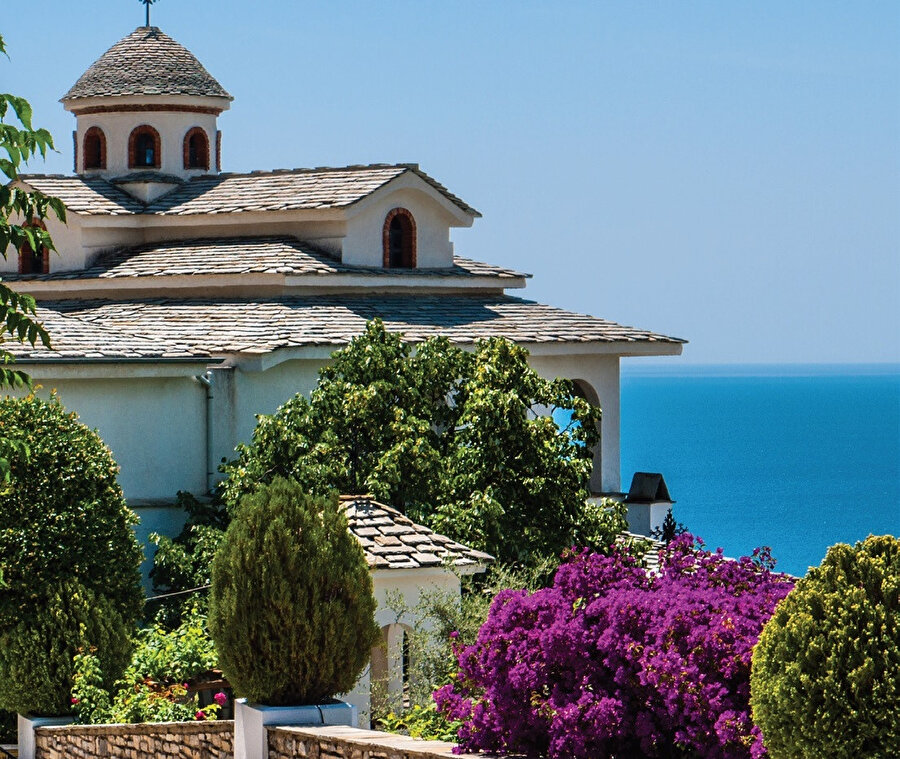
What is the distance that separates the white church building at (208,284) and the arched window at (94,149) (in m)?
0.04

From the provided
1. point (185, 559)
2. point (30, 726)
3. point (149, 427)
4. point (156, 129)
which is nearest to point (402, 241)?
point (156, 129)

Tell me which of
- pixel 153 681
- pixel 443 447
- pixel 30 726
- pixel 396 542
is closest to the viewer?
pixel 30 726

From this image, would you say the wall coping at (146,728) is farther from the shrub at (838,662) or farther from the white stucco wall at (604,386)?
the white stucco wall at (604,386)

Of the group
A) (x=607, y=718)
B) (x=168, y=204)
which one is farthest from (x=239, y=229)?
(x=607, y=718)

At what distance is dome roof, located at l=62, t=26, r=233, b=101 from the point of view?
36.1m

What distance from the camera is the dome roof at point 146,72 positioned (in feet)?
118

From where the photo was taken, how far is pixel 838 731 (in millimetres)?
10164

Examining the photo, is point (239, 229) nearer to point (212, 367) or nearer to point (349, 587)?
point (212, 367)

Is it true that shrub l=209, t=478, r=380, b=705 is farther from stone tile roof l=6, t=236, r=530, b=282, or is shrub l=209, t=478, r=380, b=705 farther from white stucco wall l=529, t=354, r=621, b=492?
white stucco wall l=529, t=354, r=621, b=492

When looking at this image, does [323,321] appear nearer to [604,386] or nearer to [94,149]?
[604,386]

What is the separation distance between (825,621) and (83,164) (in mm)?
28366

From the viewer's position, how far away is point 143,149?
36.1 meters

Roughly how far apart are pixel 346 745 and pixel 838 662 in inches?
147

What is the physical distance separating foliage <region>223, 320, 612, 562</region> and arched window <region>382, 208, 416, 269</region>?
28.0 ft
